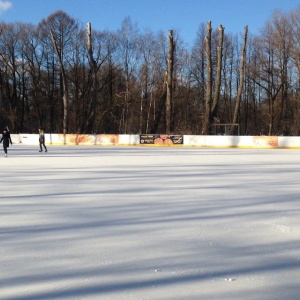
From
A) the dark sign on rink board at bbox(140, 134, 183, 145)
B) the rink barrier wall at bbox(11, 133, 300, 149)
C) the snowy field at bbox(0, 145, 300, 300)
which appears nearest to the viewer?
A: the snowy field at bbox(0, 145, 300, 300)

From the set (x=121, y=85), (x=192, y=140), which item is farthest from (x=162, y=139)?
(x=121, y=85)

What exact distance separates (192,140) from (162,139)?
262 cm

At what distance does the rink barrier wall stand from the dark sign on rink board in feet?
0.87

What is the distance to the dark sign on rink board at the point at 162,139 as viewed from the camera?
3192cm

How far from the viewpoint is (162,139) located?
32.3m

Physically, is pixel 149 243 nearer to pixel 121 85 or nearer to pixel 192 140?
pixel 192 140

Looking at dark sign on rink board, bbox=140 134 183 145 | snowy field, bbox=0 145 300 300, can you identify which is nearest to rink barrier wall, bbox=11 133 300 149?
dark sign on rink board, bbox=140 134 183 145

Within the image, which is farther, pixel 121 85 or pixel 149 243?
pixel 121 85

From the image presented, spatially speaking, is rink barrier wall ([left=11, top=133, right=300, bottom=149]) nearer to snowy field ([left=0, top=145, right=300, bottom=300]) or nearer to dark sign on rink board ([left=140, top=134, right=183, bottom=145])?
dark sign on rink board ([left=140, top=134, right=183, bottom=145])

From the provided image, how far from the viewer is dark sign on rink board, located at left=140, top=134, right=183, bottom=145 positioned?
3192 centimetres

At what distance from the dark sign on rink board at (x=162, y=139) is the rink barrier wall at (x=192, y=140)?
10.4 inches

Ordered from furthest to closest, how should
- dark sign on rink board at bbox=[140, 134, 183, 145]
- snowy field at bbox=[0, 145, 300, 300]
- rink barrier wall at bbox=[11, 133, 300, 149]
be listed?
dark sign on rink board at bbox=[140, 134, 183, 145]
rink barrier wall at bbox=[11, 133, 300, 149]
snowy field at bbox=[0, 145, 300, 300]

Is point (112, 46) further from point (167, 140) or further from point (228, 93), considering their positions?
point (167, 140)

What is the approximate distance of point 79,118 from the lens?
172 ft
